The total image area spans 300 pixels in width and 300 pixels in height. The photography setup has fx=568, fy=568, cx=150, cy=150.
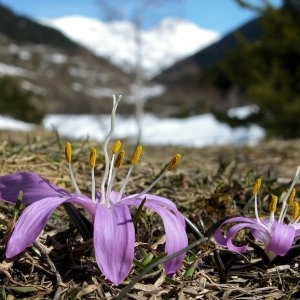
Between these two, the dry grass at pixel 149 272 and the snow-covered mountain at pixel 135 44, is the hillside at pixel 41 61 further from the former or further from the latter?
the dry grass at pixel 149 272

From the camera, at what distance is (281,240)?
1185 millimetres

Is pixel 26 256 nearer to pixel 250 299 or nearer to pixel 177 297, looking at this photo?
pixel 177 297

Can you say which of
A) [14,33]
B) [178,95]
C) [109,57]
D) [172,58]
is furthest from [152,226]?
[14,33]

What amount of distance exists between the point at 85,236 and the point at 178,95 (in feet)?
139

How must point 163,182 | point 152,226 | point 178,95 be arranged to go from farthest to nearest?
point 178,95, point 163,182, point 152,226

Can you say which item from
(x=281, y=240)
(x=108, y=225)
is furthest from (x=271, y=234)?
(x=108, y=225)

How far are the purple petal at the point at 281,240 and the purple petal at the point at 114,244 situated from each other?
329 millimetres

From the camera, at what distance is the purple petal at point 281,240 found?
1.18 meters

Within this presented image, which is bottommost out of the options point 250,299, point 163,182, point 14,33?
point 250,299

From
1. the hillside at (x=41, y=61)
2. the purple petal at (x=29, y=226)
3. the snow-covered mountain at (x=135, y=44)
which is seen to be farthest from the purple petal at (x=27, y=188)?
the hillside at (x=41, y=61)

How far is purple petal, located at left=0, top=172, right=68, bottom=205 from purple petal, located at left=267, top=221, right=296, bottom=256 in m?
0.45

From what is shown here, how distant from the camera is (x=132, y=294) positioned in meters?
1.05

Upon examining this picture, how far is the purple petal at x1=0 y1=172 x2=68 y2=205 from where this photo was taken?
1.22 m

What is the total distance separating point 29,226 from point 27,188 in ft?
0.71
